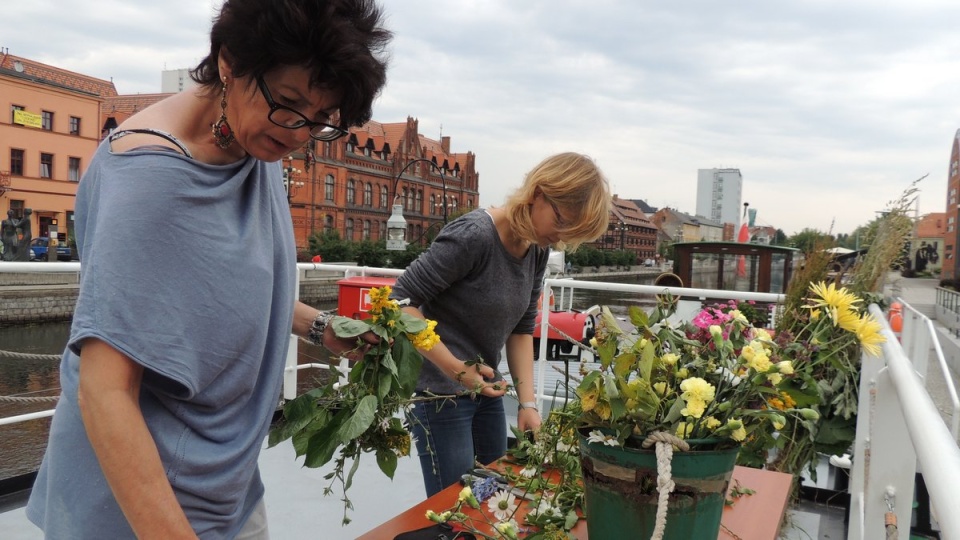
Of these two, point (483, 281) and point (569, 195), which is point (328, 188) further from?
point (569, 195)

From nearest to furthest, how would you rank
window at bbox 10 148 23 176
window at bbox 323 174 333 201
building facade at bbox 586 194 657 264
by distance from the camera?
window at bbox 10 148 23 176 < window at bbox 323 174 333 201 < building facade at bbox 586 194 657 264

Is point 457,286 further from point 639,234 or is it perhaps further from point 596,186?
point 639,234

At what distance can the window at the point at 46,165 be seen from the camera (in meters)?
36.6

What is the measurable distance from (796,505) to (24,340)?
20.5 m

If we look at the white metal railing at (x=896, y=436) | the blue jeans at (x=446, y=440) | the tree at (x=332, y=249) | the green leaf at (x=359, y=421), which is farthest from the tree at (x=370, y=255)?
the green leaf at (x=359, y=421)

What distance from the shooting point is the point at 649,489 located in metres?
1.02

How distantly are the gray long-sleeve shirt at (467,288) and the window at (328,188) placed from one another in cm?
4885

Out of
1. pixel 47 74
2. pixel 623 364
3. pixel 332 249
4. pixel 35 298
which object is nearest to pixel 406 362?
pixel 623 364

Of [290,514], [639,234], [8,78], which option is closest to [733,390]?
[290,514]

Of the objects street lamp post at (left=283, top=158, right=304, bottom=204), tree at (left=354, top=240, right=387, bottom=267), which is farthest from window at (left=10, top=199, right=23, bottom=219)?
tree at (left=354, top=240, right=387, bottom=267)

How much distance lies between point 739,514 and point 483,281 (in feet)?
2.80

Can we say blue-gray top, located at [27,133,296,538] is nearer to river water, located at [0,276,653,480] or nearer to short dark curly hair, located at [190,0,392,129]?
short dark curly hair, located at [190,0,392,129]

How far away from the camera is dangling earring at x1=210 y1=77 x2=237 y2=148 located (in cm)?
99

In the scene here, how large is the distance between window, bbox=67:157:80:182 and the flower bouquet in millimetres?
43322
